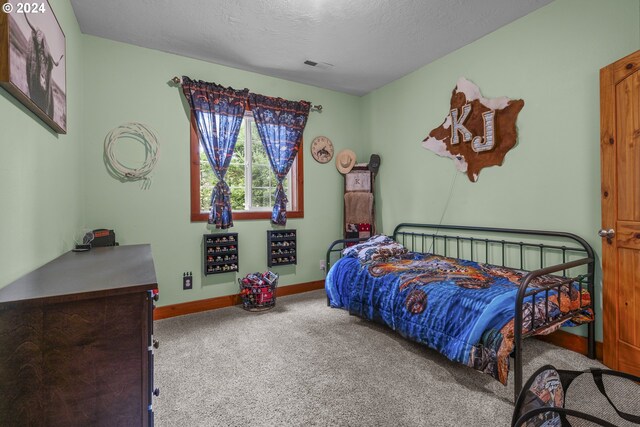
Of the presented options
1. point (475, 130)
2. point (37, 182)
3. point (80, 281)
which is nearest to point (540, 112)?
point (475, 130)

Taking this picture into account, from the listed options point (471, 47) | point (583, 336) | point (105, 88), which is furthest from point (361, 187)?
point (105, 88)

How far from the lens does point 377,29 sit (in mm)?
2609

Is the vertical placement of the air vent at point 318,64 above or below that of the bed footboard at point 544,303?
above

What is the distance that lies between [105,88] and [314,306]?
9.21ft

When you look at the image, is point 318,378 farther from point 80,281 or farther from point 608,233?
point 608,233

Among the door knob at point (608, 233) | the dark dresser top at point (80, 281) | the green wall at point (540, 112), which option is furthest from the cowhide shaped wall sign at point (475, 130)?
the dark dresser top at point (80, 281)

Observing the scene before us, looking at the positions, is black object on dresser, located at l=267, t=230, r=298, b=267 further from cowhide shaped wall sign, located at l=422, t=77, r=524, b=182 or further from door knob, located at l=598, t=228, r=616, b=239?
door knob, located at l=598, t=228, r=616, b=239

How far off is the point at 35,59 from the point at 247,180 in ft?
7.19

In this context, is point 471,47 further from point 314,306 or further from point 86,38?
point 86,38

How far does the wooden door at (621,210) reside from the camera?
70.3 inches

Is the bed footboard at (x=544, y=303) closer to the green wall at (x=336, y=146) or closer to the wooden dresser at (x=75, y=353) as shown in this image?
the green wall at (x=336, y=146)

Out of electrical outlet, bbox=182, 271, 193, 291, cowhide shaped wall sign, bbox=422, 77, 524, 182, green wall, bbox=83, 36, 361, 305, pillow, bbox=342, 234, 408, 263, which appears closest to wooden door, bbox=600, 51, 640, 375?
cowhide shaped wall sign, bbox=422, 77, 524, 182

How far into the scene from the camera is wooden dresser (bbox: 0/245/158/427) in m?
0.84

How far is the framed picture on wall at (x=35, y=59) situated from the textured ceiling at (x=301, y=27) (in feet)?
Answer: 2.50
